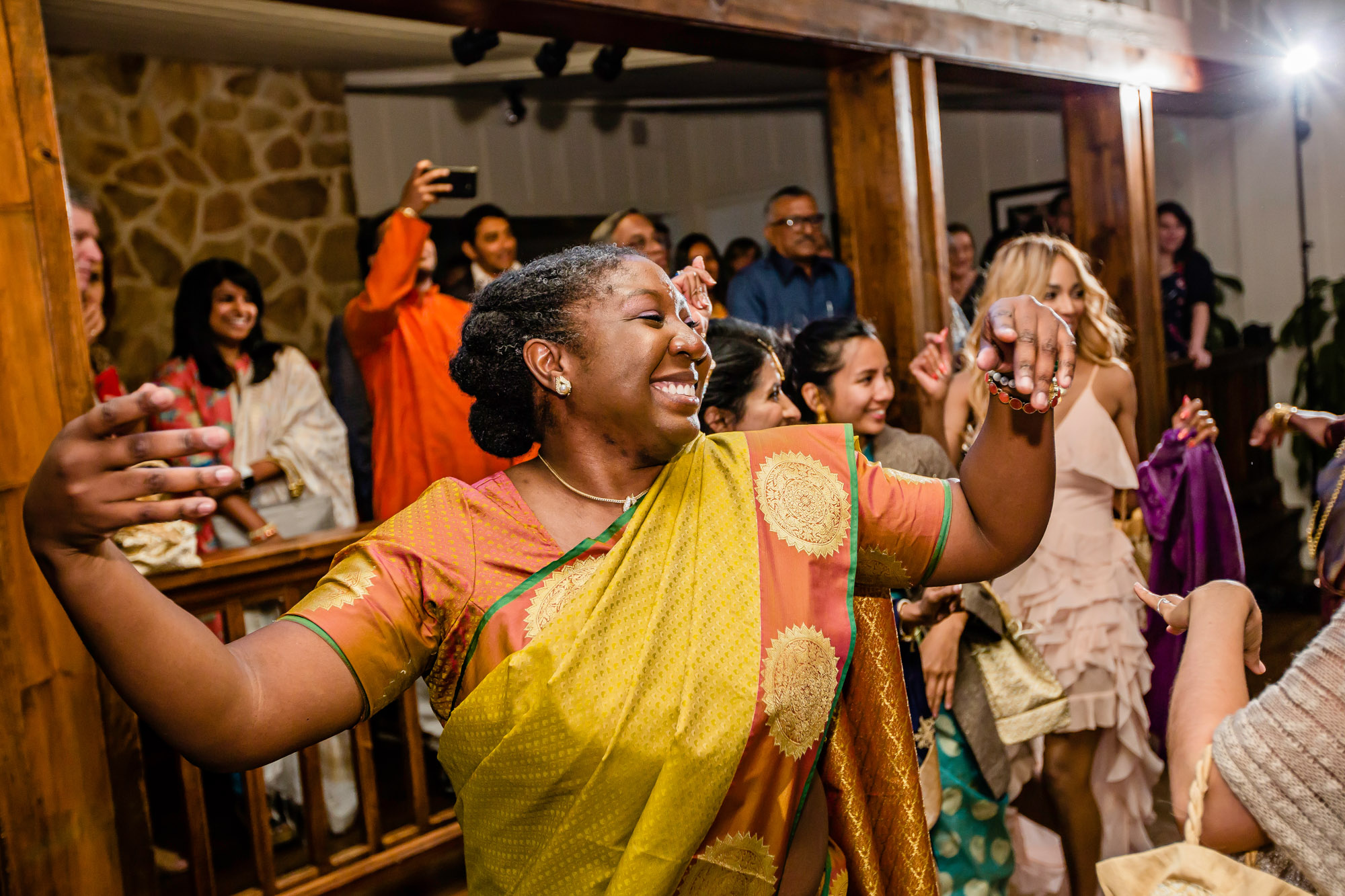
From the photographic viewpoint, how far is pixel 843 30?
351cm

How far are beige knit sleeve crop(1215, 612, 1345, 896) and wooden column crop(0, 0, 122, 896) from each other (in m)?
2.07

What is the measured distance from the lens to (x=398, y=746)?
4.28 metres

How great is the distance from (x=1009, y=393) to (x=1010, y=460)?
10 centimetres

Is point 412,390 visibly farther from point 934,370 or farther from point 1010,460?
point 1010,460

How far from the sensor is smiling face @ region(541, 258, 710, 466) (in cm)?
148

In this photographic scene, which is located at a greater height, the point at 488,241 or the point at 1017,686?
the point at 488,241

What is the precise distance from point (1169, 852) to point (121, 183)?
5939 mm

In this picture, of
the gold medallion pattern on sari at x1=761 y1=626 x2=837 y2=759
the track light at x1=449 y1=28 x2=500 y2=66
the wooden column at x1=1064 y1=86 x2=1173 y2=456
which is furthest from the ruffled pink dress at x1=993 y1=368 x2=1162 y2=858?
the track light at x1=449 y1=28 x2=500 y2=66

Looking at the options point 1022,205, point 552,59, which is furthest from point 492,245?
point 1022,205

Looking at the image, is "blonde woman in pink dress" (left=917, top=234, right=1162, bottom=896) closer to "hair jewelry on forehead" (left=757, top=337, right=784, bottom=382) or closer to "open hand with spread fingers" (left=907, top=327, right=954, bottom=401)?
"open hand with spread fingers" (left=907, top=327, right=954, bottom=401)

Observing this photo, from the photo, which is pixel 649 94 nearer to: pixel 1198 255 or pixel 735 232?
pixel 735 232

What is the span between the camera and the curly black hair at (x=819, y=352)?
266 cm

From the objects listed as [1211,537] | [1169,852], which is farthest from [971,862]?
[1169,852]

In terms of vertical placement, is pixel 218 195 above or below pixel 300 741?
above
